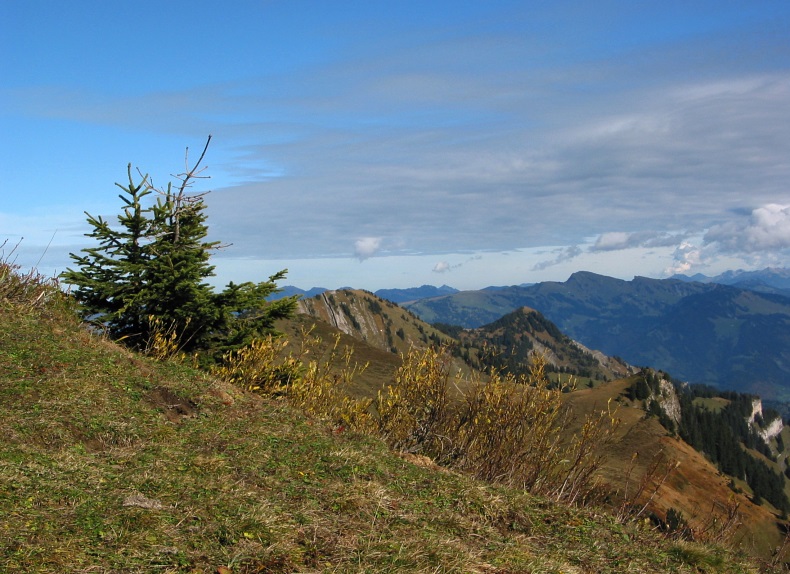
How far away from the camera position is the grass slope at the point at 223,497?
5.10 m

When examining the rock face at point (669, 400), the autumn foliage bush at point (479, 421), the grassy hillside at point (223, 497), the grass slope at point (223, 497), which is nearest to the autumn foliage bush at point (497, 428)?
the autumn foliage bush at point (479, 421)

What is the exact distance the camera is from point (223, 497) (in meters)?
6.20

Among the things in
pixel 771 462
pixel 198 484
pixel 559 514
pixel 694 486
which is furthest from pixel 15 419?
pixel 771 462

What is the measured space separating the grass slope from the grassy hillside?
0.8 inches

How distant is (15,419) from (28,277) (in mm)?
7308

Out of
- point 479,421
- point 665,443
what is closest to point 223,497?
point 479,421

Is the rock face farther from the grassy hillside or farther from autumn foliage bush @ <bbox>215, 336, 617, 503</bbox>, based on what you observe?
the grassy hillside

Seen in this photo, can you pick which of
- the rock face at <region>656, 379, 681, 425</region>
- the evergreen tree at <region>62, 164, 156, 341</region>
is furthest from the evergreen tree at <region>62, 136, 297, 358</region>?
the rock face at <region>656, 379, 681, 425</region>

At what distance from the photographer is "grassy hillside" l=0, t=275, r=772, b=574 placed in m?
5.10

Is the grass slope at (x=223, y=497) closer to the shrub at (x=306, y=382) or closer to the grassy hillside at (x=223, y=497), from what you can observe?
the grassy hillside at (x=223, y=497)

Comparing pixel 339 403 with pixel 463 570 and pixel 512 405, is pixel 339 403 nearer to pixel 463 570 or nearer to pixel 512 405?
pixel 512 405

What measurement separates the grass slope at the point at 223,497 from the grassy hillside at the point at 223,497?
2cm

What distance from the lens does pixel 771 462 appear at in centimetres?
17450

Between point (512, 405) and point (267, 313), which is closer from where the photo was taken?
point (512, 405)
